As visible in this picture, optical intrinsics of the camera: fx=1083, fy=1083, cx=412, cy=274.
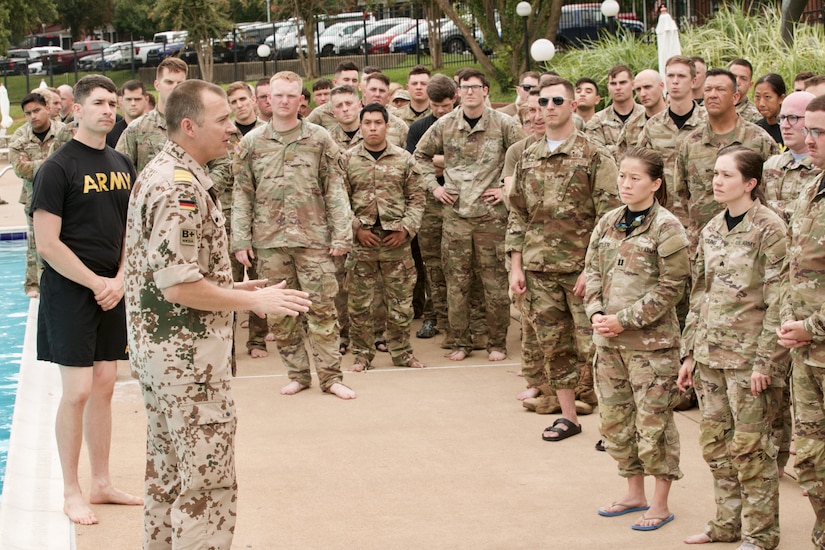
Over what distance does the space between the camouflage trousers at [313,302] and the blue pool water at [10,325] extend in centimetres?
222

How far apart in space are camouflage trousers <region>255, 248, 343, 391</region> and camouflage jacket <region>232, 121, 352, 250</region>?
106 mm

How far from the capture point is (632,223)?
562 cm

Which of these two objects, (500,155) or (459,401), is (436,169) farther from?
(459,401)

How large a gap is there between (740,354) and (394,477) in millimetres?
2339

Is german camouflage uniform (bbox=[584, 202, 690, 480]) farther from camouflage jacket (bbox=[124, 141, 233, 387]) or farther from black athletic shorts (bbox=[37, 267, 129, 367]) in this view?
black athletic shorts (bbox=[37, 267, 129, 367])

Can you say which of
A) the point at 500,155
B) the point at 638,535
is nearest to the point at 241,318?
the point at 500,155

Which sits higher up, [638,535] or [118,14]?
[118,14]

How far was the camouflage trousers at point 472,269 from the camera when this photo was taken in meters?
9.34

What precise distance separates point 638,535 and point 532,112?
331 cm

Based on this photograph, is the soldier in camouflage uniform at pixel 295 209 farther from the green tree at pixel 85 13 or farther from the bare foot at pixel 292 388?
the green tree at pixel 85 13

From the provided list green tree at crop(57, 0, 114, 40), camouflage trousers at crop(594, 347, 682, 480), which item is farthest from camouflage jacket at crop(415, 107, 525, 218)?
green tree at crop(57, 0, 114, 40)

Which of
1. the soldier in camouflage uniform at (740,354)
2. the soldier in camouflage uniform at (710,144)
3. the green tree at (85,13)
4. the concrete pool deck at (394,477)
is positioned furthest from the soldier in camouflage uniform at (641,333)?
A: the green tree at (85,13)

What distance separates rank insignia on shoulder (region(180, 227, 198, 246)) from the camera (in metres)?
4.16

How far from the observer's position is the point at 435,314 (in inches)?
418
